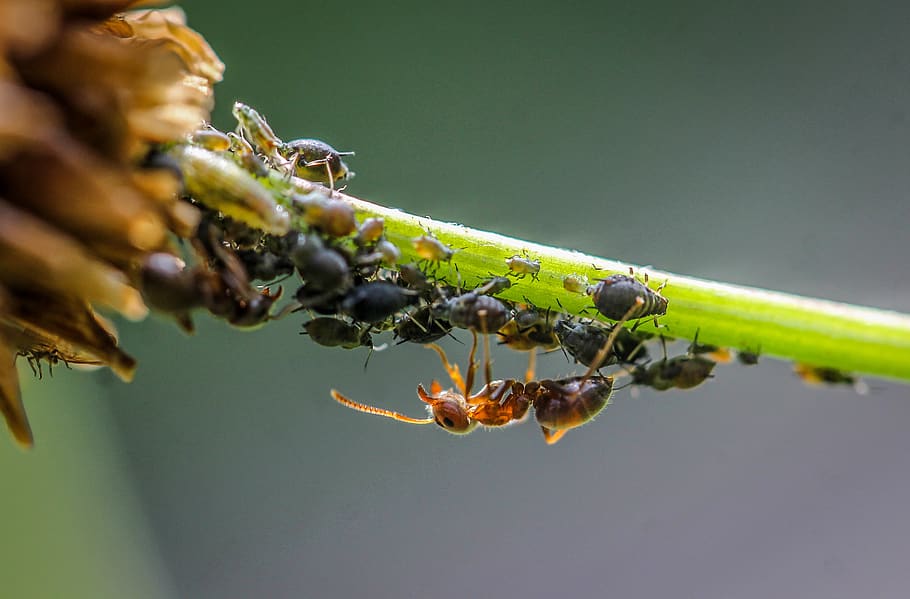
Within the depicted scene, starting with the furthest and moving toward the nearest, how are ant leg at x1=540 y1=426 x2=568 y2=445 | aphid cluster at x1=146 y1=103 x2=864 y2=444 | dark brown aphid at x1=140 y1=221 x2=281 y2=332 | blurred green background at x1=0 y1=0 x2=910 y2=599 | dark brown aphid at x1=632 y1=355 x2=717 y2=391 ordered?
blurred green background at x1=0 y1=0 x2=910 y2=599, ant leg at x1=540 y1=426 x2=568 y2=445, dark brown aphid at x1=632 y1=355 x2=717 y2=391, aphid cluster at x1=146 y1=103 x2=864 y2=444, dark brown aphid at x1=140 y1=221 x2=281 y2=332

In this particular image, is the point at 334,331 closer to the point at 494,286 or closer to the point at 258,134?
the point at 494,286

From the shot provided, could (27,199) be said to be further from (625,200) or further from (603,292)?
(625,200)

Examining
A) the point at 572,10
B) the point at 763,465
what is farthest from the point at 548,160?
the point at 763,465

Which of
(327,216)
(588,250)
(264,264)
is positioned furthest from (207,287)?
(588,250)

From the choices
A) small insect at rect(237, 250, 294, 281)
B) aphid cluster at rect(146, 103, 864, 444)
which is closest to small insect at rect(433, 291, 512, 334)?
aphid cluster at rect(146, 103, 864, 444)

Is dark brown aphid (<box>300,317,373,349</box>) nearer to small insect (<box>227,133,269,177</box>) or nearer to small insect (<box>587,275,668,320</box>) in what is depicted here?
small insect (<box>227,133,269,177</box>)

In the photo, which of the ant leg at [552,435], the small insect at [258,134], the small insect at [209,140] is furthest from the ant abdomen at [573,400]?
the small insect at [209,140]
